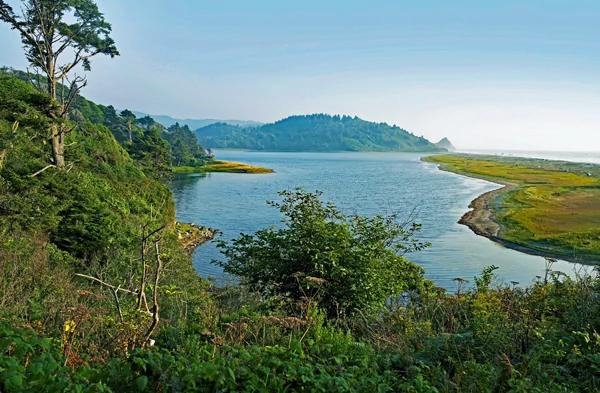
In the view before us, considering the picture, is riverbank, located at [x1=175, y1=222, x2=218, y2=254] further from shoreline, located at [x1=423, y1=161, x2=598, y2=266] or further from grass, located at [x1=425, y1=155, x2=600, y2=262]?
grass, located at [x1=425, y1=155, x2=600, y2=262]

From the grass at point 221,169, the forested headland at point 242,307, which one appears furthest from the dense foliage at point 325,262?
the grass at point 221,169

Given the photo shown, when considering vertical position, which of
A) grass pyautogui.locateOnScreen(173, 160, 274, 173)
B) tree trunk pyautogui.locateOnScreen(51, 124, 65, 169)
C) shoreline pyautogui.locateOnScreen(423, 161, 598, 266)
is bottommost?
shoreline pyautogui.locateOnScreen(423, 161, 598, 266)

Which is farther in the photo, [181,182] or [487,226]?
[181,182]

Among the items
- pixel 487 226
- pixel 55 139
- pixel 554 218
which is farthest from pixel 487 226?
pixel 55 139

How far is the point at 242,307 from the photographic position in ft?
27.1

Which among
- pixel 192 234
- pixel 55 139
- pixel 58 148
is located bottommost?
pixel 192 234

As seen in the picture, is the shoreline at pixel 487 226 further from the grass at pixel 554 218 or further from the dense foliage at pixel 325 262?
the dense foliage at pixel 325 262

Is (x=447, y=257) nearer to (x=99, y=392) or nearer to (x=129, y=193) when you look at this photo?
(x=129, y=193)

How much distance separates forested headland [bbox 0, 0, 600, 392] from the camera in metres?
3.42

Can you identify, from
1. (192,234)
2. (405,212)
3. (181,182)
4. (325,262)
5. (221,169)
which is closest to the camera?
(325,262)

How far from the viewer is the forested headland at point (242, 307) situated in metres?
3.42

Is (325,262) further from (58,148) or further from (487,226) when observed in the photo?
(487,226)

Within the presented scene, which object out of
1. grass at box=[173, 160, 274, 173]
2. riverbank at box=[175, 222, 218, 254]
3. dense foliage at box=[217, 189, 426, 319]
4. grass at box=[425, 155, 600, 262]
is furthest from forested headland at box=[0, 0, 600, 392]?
grass at box=[173, 160, 274, 173]

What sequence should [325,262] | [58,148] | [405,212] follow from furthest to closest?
[405,212] < [58,148] < [325,262]
